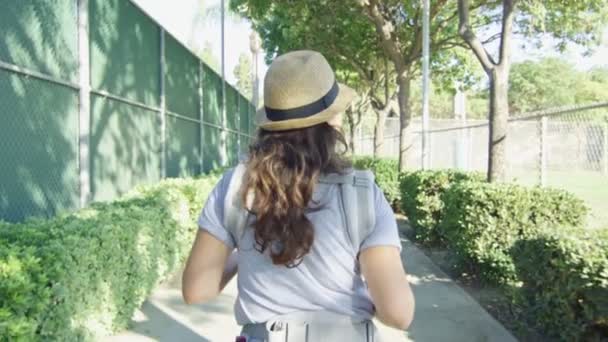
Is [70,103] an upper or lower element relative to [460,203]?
upper

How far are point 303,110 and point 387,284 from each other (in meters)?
0.55

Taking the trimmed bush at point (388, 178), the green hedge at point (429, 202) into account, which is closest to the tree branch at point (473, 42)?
the green hedge at point (429, 202)

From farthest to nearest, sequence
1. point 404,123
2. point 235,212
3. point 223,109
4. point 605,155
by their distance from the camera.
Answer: point 223,109
point 404,123
point 605,155
point 235,212

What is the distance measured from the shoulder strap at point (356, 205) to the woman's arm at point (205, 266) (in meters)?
0.38

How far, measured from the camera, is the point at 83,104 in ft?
20.1

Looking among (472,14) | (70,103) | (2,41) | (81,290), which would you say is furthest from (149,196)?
(472,14)

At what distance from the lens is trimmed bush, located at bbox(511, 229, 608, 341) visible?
3.56 metres

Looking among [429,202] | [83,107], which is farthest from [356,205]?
[429,202]

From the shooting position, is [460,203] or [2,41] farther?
[460,203]

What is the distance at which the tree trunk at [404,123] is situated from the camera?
1485 centimetres

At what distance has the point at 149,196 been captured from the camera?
21.8 ft

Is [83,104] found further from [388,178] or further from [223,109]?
[223,109]

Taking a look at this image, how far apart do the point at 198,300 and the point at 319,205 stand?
488mm

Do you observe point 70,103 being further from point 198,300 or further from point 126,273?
point 198,300
